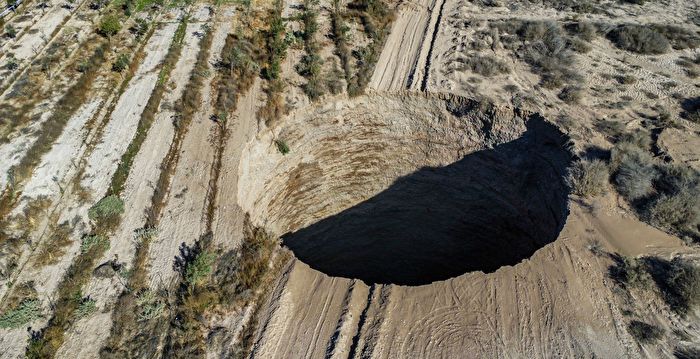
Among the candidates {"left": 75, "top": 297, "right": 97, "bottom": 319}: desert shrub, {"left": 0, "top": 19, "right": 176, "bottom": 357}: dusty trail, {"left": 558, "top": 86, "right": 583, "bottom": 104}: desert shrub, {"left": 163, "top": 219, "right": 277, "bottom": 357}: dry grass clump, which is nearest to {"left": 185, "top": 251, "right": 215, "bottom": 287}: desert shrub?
{"left": 163, "top": 219, "right": 277, "bottom": 357}: dry grass clump

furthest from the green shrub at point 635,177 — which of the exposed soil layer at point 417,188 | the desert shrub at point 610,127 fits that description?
the exposed soil layer at point 417,188

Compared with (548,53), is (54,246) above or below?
below

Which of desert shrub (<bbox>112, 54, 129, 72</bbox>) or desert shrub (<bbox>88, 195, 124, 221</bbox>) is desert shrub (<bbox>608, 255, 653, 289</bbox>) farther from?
desert shrub (<bbox>112, 54, 129, 72</bbox>)

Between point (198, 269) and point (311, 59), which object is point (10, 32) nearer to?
point (311, 59)

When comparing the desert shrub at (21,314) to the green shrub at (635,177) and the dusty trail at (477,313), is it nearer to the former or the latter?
the dusty trail at (477,313)

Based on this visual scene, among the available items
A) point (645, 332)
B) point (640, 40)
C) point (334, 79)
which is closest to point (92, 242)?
point (334, 79)
